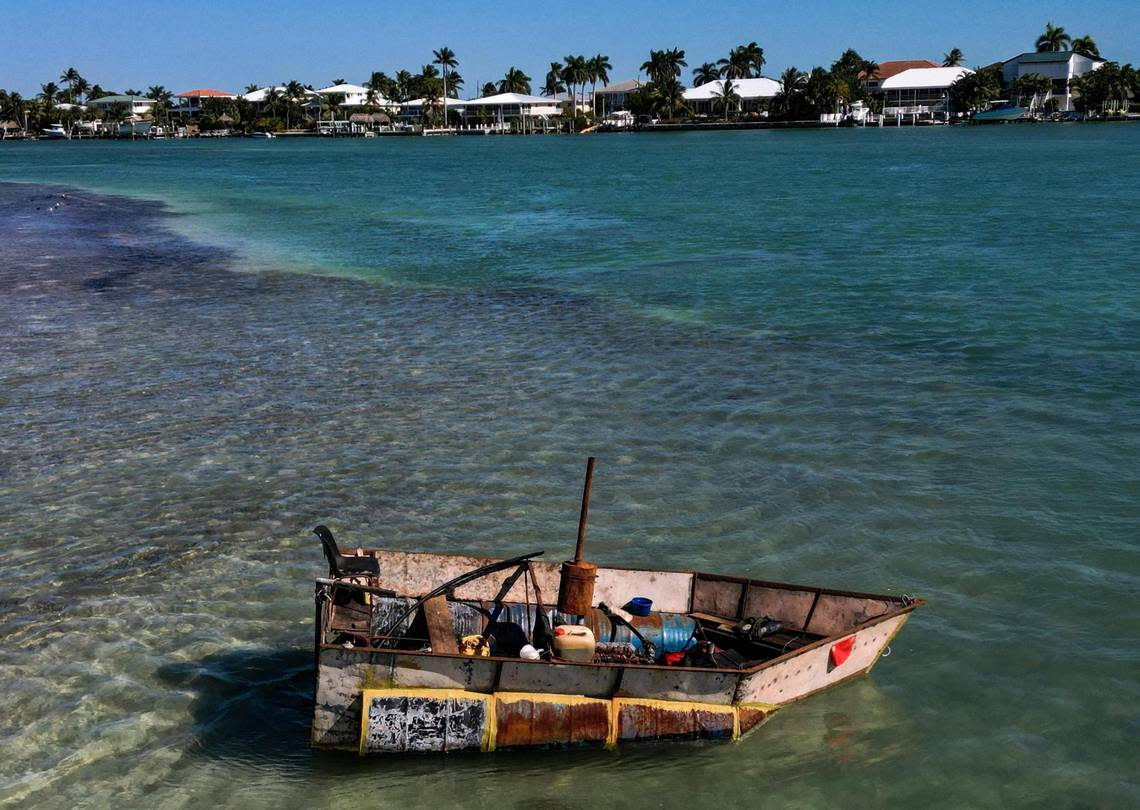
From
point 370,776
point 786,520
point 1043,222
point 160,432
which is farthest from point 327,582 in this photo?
point 1043,222

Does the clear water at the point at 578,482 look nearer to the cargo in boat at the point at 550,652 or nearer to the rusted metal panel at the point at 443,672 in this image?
the cargo in boat at the point at 550,652

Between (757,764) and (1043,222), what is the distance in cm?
5570

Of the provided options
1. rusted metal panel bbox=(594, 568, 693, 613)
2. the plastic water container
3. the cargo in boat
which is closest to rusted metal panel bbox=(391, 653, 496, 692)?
the cargo in boat

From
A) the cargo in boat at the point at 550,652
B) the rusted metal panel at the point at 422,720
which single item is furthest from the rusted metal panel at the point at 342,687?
the rusted metal panel at the point at 422,720

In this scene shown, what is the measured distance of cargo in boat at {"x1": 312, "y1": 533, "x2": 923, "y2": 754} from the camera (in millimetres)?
11266

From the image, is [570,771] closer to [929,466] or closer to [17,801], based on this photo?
[17,801]

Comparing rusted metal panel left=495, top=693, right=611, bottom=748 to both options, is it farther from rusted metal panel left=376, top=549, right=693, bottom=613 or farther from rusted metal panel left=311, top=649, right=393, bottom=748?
rusted metal panel left=376, top=549, right=693, bottom=613

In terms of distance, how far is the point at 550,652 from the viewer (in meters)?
11.9

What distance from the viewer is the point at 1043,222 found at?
60.6 meters

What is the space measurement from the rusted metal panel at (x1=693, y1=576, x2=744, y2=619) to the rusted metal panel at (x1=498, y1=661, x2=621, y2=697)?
236 centimetres

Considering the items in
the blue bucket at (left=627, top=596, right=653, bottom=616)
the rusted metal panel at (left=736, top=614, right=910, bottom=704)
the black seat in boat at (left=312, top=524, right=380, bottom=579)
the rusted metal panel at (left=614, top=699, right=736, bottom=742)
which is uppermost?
the black seat in boat at (left=312, top=524, right=380, bottom=579)

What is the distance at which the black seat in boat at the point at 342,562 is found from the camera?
41.2 ft

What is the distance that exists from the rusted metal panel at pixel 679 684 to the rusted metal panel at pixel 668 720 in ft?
0.29

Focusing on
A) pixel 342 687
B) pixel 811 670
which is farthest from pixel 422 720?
pixel 811 670
